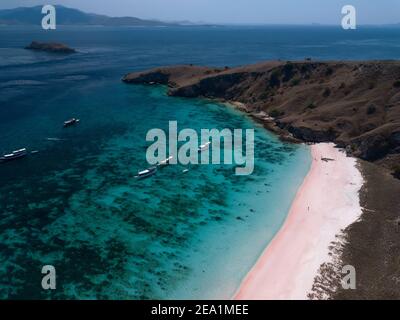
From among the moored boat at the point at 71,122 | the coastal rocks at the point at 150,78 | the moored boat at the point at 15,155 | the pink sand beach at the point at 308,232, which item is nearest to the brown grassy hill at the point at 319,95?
the coastal rocks at the point at 150,78

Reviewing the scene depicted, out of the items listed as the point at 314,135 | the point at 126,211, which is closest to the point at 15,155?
the point at 126,211

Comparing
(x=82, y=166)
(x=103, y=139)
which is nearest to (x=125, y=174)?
(x=82, y=166)

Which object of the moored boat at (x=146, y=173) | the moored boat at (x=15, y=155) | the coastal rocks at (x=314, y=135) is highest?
the coastal rocks at (x=314, y=135)

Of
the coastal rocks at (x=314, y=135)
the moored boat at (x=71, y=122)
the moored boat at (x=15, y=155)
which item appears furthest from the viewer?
the moored boat at (x=71, y=122)

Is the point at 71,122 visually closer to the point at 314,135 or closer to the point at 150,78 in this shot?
the point at 314,135

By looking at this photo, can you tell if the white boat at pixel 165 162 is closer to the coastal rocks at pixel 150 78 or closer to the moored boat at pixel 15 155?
Result: the moored boat at pixel 15 155
